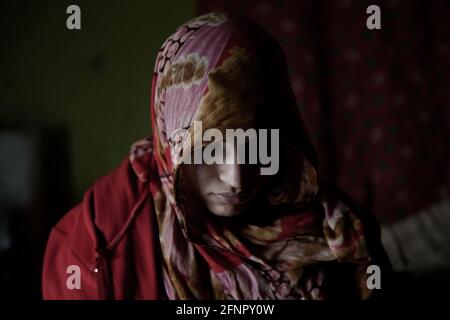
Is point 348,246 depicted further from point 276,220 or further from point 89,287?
point 89,287

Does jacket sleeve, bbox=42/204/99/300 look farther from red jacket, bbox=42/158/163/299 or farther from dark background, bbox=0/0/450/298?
dark background, bbox=0/0/450/298

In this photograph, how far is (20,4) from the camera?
0.83m

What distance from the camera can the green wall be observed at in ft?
2.70

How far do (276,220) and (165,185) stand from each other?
0.22 meters

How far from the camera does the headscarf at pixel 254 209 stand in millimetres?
639

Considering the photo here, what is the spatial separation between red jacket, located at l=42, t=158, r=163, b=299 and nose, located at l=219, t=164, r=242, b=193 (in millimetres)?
151

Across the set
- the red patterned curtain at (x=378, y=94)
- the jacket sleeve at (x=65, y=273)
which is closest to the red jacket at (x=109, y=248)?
the jacket sleeve at (x=65, y=273)

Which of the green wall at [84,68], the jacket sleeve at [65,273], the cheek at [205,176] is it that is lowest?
the jacket sleeve at [65,273]

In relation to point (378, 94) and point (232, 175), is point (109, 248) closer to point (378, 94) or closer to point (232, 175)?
point (232, 175)

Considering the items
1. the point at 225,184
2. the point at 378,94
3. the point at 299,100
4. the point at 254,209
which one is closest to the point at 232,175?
the point at 225,184

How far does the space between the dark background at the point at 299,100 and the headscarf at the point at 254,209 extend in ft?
0.44

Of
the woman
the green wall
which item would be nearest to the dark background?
the green wall

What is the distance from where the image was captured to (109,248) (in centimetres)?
70

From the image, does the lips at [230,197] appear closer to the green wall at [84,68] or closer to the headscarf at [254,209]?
the headscarf at [254,209]
